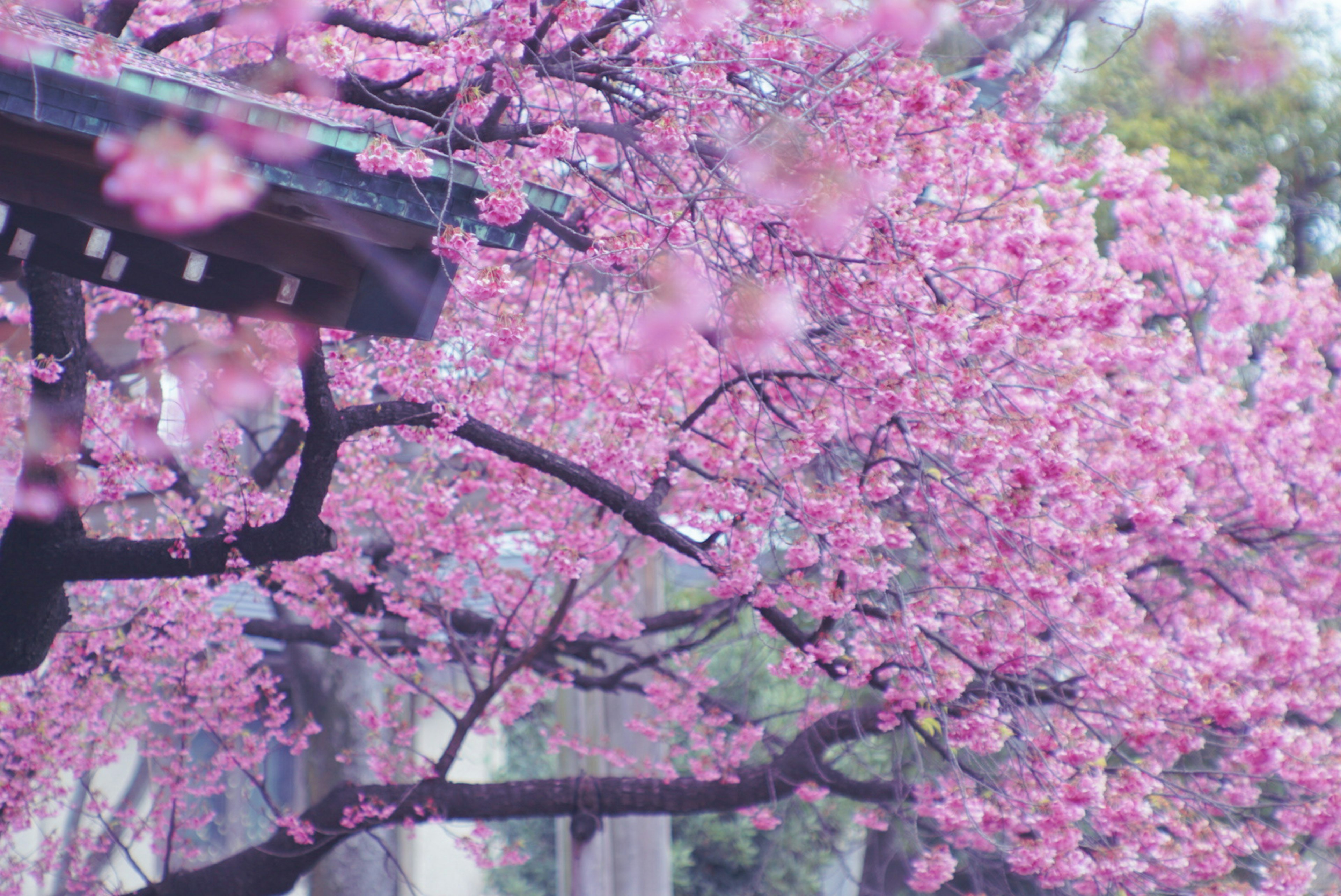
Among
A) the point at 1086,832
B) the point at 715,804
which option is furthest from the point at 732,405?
the point at 1086,832

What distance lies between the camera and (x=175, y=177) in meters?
2.93

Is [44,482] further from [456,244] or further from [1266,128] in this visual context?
[1266,128]

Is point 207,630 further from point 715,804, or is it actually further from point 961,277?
point 961,277

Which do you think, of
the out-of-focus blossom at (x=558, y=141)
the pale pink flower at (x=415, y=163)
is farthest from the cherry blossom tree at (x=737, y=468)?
the out-of-focus blossom at (x=558, y=141)

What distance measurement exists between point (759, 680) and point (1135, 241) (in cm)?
663

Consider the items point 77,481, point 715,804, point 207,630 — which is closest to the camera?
point 77,481

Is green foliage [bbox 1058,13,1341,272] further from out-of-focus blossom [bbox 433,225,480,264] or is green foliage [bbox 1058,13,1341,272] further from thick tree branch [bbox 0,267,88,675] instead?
thick tree branch [bbox 0,267,88,675]

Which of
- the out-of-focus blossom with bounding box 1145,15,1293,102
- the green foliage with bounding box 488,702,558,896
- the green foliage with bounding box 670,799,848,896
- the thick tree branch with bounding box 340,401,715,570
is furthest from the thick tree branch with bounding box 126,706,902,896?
the green foliage with bounding box 488,702,558,896

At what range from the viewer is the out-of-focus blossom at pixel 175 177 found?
2.86 metres

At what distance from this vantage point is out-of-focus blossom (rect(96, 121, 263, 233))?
2855 millimetres

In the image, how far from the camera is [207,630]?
717 centimetres

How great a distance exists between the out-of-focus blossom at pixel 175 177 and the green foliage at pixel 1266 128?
12389 mm

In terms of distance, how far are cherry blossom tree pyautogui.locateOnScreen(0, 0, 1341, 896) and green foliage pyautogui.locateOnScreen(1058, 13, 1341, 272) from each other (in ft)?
16.6

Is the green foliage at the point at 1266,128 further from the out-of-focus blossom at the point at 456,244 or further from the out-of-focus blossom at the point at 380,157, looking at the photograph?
the out-of-focus blossom at the point at 380,157
